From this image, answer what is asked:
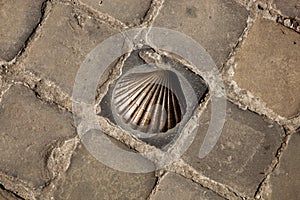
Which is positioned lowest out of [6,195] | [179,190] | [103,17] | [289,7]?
[6,195]

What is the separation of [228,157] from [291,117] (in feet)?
0.87

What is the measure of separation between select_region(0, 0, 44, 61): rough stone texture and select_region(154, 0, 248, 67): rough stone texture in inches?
17.0

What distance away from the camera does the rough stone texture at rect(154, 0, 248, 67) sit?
5.60 ft

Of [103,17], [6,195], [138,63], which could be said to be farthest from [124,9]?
[6,195]

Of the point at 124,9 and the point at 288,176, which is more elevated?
the point at 124,9

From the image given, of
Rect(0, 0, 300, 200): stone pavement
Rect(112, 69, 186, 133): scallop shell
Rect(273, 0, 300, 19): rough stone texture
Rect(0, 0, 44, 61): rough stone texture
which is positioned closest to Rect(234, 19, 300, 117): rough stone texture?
Rect(0, 0, 300, 200): stone pavement

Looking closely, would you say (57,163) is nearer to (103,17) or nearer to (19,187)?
(19,187)

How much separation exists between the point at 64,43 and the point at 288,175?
0.90 meters

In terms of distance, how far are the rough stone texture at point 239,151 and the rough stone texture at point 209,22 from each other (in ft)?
0.71

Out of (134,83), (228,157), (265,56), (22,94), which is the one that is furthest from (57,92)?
(265,56)

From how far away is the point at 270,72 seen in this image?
1708 millimetres

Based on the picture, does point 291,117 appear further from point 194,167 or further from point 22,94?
point 22,94

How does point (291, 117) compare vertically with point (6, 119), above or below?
above

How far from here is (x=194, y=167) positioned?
1680 mm
